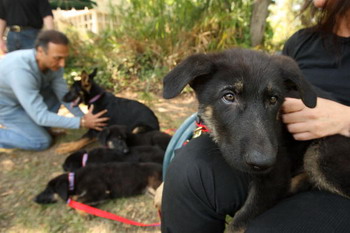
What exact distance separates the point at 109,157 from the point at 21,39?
3.18 meters

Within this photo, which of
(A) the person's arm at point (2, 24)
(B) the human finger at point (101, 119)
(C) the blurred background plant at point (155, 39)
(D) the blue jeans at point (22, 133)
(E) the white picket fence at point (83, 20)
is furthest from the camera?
(E) the white picket fence at point (83, 20)

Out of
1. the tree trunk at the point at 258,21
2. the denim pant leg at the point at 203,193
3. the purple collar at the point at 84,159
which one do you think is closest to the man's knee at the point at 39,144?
the purple collar at the point at 84,159

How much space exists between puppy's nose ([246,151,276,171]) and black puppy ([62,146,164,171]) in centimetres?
265

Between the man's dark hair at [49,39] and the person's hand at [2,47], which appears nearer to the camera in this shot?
the man's dark hair at [49,39]

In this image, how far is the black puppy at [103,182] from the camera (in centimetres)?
343

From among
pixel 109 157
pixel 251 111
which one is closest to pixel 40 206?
pixel 109 157

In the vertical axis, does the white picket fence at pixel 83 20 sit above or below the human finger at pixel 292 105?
below

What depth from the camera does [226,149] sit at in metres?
1.85

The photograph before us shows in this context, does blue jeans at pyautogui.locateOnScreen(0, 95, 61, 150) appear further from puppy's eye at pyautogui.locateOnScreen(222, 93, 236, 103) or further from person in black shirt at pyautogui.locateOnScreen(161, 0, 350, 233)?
puppy's eye at pyautogui.locateOnScreen(222, 93, 236, 103)

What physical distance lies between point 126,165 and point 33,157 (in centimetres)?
190

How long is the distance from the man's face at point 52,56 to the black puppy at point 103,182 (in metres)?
1.86

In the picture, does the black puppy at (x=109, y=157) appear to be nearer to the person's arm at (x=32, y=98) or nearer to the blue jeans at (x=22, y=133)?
the person's arm at (x=32, y=98)

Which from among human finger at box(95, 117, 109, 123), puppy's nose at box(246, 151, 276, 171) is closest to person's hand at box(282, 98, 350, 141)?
puppy's nose at box(246, 151, 276, 171)

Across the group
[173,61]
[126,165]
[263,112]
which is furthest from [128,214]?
[173,61]
